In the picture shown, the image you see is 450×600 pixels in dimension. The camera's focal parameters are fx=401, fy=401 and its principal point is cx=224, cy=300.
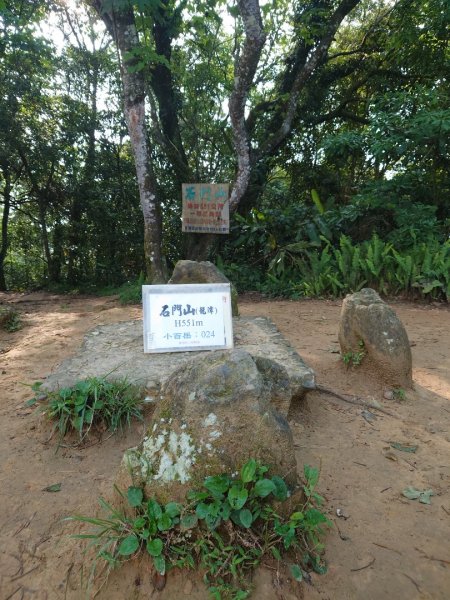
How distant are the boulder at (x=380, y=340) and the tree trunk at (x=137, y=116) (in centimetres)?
390

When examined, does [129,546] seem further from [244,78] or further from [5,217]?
[5,217]

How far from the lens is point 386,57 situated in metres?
8.80

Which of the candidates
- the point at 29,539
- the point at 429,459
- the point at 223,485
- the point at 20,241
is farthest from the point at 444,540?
the point at 20,241

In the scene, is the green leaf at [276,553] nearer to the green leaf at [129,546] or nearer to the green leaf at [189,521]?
the green leaf at [189,521]

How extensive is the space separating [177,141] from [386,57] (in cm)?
501

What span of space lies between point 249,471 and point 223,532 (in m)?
0.25

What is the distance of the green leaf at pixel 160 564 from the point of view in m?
1.40

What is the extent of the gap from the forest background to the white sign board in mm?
3606

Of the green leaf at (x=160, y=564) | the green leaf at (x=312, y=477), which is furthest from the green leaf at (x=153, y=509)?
the green leaf at (x=312, y=477)

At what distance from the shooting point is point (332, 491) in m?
1.95

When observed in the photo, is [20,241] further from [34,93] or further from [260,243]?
[260,243]

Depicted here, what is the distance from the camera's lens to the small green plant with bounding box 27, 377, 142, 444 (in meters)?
2.41

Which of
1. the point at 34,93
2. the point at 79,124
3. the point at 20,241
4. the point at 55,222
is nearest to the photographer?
the point at 34,93

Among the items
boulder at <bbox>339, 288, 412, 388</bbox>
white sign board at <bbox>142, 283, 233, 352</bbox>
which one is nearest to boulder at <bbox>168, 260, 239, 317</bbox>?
white sign board at <bbox>142, 283, 233, 352</bbox>
